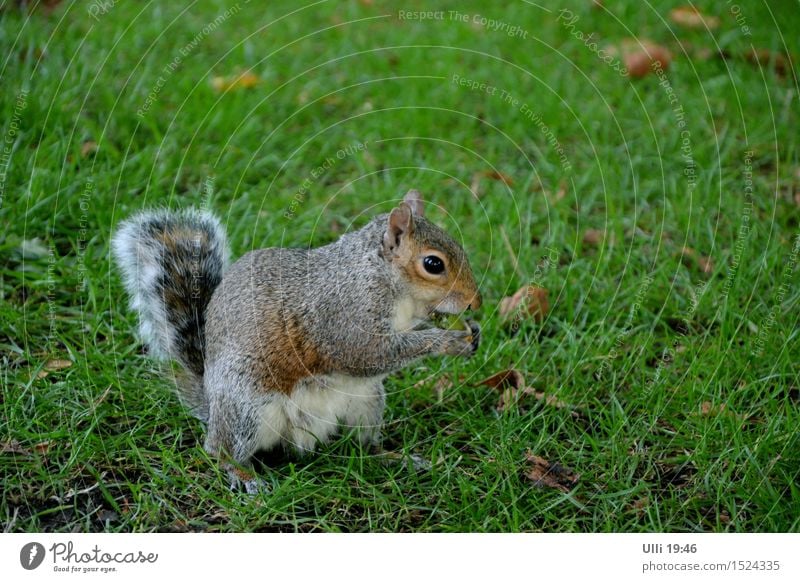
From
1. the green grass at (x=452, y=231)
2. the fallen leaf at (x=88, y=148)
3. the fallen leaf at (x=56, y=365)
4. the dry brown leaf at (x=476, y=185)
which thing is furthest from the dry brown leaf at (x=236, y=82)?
the fallen leaf at (x=56, y=365)

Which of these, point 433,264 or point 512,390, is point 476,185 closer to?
point 512,390

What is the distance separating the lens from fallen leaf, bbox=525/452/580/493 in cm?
153

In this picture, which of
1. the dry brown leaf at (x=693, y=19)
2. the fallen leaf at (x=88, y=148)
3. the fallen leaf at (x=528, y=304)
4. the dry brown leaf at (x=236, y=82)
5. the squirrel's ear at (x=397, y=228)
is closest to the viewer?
the squirrel's ear at (x=397, y=228)

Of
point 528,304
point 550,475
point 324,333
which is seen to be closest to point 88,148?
point 324,333

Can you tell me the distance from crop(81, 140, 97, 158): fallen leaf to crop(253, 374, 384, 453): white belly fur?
3.46 ft

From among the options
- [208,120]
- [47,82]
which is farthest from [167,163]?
[47,82]

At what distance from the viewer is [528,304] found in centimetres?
193

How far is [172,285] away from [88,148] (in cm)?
76

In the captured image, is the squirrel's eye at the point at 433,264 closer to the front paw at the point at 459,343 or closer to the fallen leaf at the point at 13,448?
the front paw at the point at 459,343

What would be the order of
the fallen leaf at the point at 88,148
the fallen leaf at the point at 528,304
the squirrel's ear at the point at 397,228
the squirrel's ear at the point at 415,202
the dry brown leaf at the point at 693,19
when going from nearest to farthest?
the squirrel's ear at the point at 397,228, the squirrel's ear at the point at 415,202, the fallen leaf at the point at 528,304, the fallen leaf at the point at 88,148, the dry brown leaf at the point at 693,19

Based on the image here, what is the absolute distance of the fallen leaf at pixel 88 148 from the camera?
2232 millimetres

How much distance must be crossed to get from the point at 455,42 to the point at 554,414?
1552mm

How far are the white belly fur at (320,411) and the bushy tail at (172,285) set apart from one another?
0.19 metres

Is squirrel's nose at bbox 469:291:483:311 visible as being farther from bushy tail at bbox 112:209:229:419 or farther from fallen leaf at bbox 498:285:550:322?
bushy tail at bbox 112:209:229:419
